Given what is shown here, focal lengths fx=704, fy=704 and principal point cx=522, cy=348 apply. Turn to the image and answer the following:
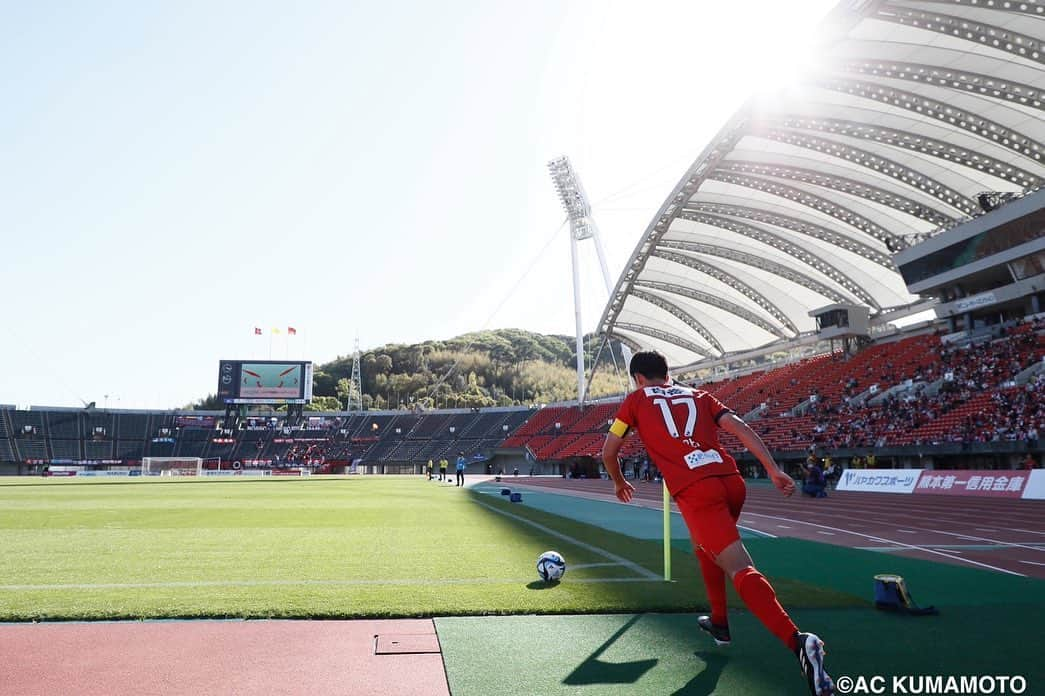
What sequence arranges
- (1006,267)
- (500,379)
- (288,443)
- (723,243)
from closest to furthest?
1. (1006,267)
2. (723,243)
3. (288,443)
4. (500,379)

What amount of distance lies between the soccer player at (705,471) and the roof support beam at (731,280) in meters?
42.3

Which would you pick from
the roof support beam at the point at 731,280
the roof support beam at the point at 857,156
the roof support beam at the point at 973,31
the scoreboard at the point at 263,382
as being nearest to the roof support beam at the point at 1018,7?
the roof support beam at the point at 973,31

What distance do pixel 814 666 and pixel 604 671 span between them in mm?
1260

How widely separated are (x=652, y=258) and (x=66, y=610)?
152 ft

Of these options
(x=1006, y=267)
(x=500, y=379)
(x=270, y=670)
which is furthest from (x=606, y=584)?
(x=500, y=379)

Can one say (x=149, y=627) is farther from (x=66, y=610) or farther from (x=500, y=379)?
(x=500, y=379)

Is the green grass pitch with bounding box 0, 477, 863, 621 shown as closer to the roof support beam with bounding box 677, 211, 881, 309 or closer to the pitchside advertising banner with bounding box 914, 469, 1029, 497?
the pitchside advertising banner with bounding box 914, 469, 1029, 497

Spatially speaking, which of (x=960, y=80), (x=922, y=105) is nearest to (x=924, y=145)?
(x=922, y=105)

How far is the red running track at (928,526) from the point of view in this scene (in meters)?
10.1

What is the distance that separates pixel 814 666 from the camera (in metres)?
3.60

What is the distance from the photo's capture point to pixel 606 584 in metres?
7.34

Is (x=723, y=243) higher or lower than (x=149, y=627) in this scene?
higher

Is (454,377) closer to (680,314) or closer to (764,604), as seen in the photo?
(680,314)

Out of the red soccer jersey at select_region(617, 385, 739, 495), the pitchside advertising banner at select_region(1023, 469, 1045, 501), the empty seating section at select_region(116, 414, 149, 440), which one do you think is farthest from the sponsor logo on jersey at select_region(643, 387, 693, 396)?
the empty seating section at select_region(116, 414, 149, 440)
